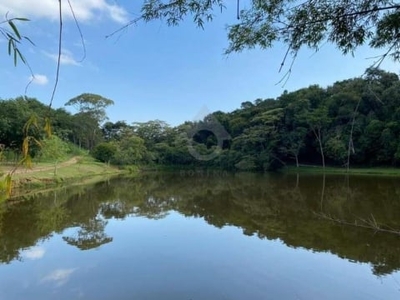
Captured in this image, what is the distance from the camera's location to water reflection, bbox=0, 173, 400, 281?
666 cm

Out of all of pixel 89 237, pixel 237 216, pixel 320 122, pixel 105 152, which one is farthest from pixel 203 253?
pixel 105 152

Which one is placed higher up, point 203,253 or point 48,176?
point 48,176

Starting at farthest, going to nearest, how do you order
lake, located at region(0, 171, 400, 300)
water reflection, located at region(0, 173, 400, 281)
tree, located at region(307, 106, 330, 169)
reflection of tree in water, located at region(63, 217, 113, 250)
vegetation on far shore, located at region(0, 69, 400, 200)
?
tree, located at region(307, 106, 330, 169) < vegetation on far shore, located at region(0, 69, 400, 200) < reflection of tree in water, located at region(63, 217, 113, 250) < water reflection, located at region(0, 173, 400, 281) < lake, located at region(0, 171, 400, 300)

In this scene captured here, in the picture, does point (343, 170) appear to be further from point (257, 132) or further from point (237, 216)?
point (237, 216)

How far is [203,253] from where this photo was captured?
254 inches

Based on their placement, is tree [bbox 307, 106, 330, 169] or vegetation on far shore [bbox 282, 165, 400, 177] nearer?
vegetation on far shore [bbox 282, 165, 400, 177]

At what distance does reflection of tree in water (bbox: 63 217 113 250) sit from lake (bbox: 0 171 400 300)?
0.02 meters

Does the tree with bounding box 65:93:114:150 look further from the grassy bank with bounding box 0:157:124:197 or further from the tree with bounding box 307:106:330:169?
the tree with bounding box 307:106:330:169

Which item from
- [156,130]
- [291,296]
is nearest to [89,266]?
[291,296]

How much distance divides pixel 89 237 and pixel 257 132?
27.2m

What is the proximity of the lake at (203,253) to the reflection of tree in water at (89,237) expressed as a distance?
24mm

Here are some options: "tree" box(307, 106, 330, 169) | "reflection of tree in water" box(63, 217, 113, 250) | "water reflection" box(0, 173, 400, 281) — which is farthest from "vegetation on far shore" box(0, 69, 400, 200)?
"reflection of tree in water" box(63, 217, 113, 250)

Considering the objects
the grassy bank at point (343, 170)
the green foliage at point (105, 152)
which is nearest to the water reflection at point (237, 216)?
the grassy bank at point (343, 170)

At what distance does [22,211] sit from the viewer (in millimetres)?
10938
